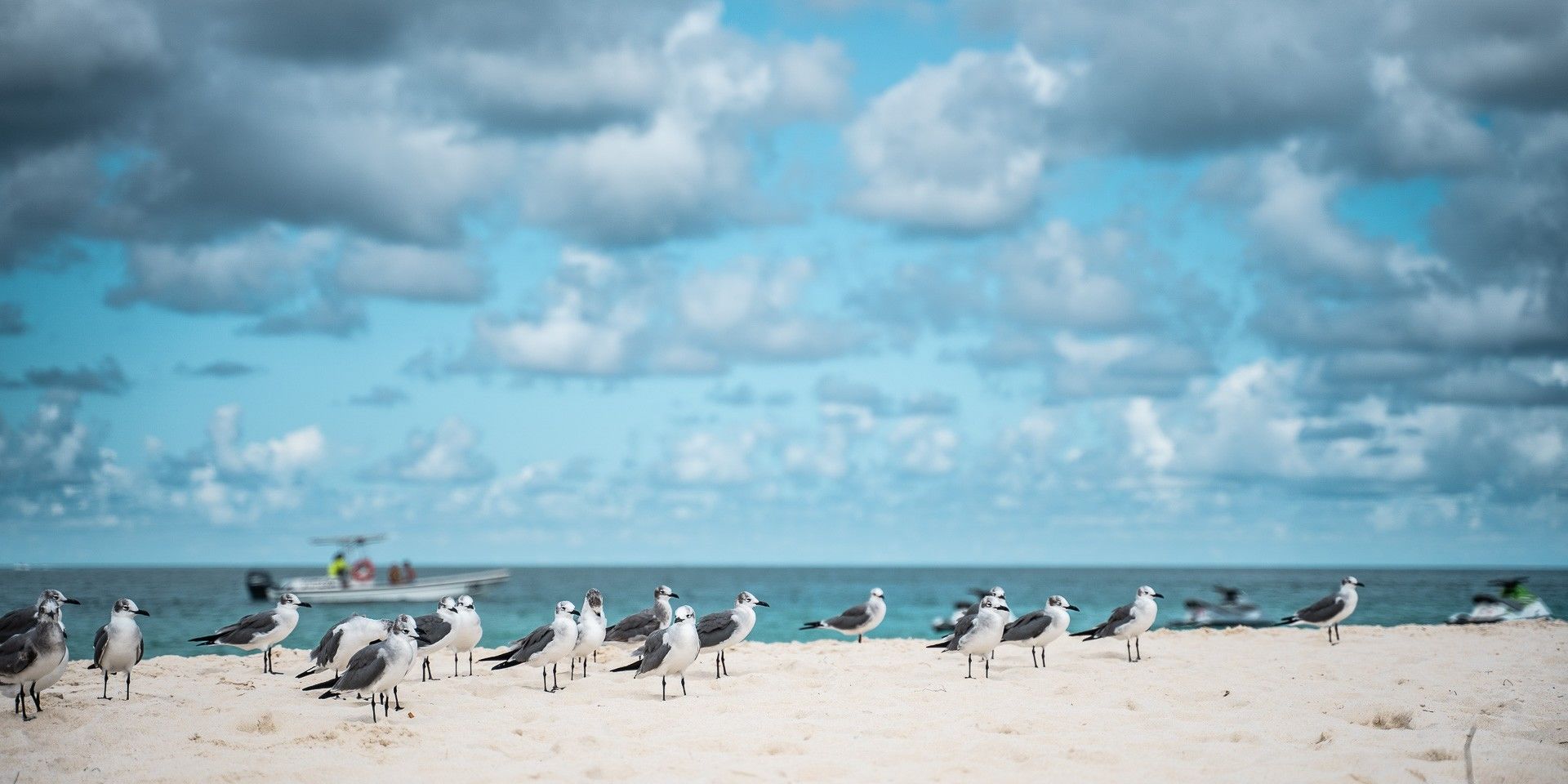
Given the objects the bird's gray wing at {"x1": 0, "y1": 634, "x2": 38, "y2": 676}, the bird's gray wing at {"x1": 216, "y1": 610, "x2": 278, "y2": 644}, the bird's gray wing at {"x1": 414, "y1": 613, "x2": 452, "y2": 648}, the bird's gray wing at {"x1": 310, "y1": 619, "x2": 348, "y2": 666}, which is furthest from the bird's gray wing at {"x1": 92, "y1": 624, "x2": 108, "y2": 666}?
the bird's gray wing at {"x1": 414, "y1": 613, "x2": 452, "y2": 648}

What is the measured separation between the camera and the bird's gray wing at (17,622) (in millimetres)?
13375

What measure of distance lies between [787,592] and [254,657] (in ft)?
199

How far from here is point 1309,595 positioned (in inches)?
2763

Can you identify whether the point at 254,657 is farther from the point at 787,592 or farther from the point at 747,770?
the point at 787,592

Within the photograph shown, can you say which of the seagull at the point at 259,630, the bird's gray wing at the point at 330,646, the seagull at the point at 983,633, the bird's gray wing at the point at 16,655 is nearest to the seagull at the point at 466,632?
the bird's gray wing at the point at 330,646

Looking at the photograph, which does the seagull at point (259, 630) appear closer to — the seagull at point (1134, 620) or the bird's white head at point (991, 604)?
the bird's white head at point (991, 604)

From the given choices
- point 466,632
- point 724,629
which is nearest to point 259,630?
point 466,632

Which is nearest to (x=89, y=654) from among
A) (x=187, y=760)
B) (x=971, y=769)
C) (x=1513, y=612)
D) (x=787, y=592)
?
(x=187, y=760)

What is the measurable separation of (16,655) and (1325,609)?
20808mm

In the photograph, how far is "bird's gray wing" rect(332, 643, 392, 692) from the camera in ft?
37.7

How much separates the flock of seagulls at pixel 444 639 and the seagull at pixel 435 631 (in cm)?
2

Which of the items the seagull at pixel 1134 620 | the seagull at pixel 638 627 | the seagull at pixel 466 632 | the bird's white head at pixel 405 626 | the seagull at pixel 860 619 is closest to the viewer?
the bird's white head at pixel 405 626

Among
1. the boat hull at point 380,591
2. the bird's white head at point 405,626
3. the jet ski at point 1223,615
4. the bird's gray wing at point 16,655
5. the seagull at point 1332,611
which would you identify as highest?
the bird's white head at point 405,626

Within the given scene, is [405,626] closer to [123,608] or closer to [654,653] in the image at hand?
[654,653]
